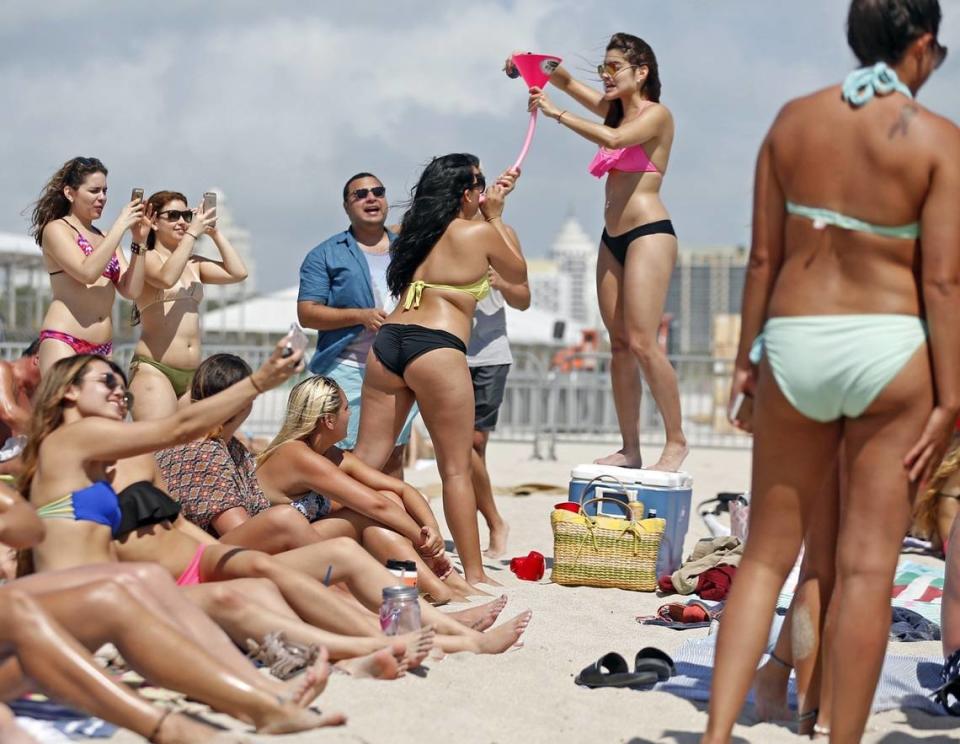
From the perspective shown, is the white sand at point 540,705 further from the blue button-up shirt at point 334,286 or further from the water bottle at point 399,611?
the blue button-up shirt at point 334,286

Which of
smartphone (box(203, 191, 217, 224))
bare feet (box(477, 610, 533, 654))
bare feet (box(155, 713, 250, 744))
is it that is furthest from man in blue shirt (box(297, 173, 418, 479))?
bare feet (box(155, 713, 250, 744))

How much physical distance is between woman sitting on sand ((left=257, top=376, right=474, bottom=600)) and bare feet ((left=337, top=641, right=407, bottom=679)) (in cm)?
148

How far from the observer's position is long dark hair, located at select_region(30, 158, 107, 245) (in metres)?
6.62

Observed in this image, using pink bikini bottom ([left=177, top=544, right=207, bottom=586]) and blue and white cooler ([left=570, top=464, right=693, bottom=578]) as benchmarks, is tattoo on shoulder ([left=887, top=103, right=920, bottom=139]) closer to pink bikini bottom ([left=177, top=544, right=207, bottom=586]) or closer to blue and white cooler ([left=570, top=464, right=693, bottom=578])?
pink bikini bottom ([left=177, top=544, right=207, bottom=586])

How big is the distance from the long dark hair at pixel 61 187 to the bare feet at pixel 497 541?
2.95 m

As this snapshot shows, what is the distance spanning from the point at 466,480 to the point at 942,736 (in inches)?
111

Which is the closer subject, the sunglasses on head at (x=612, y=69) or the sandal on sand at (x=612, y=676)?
the sandal on sand at (x=612, y=676)

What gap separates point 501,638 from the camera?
489 centimetres

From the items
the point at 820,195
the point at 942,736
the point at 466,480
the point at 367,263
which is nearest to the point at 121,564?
the point at 820,195

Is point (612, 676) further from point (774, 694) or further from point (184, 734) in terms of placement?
point (184, 734)

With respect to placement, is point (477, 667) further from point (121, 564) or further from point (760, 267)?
point (760, 267)

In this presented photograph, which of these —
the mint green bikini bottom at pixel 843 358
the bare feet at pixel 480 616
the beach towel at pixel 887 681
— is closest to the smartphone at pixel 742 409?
the mint green bikini bottom at pixel 843 358

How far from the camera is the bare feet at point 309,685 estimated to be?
3639mm

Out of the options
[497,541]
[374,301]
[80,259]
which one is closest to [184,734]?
[80,259]
